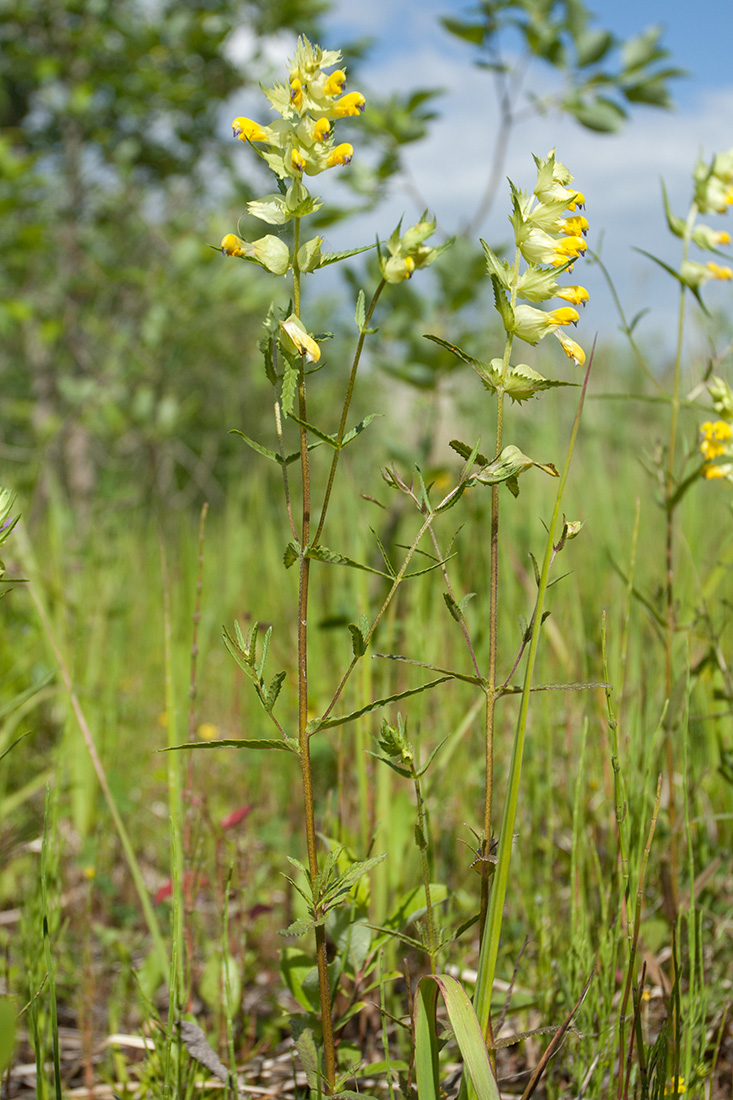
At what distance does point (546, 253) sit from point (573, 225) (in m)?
0.03

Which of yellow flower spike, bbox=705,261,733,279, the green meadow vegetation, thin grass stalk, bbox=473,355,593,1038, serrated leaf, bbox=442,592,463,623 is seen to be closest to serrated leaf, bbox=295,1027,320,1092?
the green meadow vegetation

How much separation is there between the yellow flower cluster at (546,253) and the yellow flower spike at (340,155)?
13 centimetres

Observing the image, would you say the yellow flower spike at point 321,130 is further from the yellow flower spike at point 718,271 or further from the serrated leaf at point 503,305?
the yellow flower spike at point 718,271

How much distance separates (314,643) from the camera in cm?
188

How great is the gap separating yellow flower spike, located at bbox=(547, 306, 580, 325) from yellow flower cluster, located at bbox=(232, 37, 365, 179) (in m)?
0.20

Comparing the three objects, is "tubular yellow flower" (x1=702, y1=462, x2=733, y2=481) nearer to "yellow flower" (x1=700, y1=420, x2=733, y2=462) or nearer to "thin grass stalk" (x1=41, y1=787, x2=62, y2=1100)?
"yellow flower" (x1=700, y1=420, x2=733, y2=462)

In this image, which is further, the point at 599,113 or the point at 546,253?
the point at 599,113

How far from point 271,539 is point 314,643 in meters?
0.46

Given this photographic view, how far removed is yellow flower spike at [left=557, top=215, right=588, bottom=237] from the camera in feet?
2.23

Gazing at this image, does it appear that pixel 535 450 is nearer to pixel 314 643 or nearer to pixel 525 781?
pixel 314 643

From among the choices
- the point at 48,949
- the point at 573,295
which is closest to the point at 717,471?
the point at 573,295

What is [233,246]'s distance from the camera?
63 centimetres

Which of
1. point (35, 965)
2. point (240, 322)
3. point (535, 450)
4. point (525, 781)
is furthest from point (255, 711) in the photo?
point (240, 322)

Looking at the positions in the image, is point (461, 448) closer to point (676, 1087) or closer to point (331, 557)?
point (331, 557)
